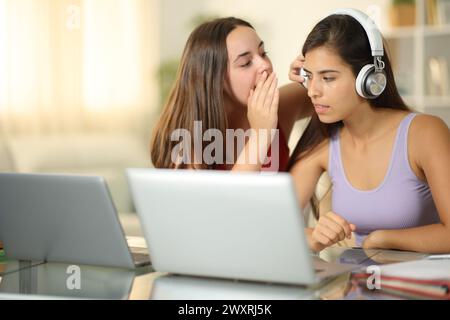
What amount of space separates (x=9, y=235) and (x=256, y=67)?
0.82 meters

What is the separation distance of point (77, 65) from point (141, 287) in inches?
133

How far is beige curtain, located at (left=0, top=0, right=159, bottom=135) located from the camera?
395 cm

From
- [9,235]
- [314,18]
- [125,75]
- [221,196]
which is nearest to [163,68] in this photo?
[125,75]

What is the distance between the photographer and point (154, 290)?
3.38 feet

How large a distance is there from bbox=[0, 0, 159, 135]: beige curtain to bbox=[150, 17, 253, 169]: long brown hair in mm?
2303

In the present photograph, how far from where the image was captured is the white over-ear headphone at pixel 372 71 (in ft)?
5.14

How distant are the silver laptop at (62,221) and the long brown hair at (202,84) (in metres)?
0.63

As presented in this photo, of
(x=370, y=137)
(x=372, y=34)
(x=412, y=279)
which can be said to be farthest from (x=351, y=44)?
(x=412, y=279)

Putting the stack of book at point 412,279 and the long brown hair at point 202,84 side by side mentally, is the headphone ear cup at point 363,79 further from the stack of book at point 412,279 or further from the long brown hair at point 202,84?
the stack of book at point 412,279

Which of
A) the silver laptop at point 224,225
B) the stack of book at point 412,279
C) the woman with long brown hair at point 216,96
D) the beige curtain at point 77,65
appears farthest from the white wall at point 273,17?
the silver laptop at point 224,225

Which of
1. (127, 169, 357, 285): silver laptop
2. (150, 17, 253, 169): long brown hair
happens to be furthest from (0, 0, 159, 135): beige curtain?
(127, 169, 357, 285): silver laptop
